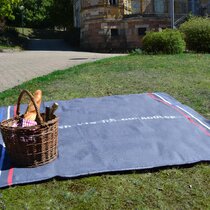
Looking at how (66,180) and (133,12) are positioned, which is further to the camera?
(133,12)

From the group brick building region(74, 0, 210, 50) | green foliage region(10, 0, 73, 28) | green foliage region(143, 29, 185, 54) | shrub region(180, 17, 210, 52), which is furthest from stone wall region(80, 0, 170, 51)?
green foliage region(10, 0, 73, 28)

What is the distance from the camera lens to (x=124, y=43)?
27.9 m

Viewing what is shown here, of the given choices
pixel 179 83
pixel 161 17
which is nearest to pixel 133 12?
pixel 161 17

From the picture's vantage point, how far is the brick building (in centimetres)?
2708

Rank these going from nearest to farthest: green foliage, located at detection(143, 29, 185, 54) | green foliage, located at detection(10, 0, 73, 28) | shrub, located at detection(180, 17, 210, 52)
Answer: green foliage, located at detection(143, 29, 185, 54), shrub, located at detection(180, 17, 210, 52), green foliage, located at detection(10, 0, 73, 28)

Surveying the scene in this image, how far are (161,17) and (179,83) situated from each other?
19.4m

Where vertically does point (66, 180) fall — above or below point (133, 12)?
below

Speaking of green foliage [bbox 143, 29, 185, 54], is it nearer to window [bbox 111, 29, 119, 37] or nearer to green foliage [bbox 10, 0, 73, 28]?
window [bbox 111, 29, 119, 37]

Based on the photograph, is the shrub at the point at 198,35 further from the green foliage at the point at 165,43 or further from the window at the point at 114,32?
the window at the point at 114,32

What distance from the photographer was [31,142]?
4.04 m

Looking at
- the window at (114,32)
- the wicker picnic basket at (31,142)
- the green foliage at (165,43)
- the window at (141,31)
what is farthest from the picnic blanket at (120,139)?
the window at (114,32)

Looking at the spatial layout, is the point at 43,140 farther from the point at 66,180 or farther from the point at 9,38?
the point at 9,38

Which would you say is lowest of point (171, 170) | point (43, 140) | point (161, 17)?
point (171, 170)

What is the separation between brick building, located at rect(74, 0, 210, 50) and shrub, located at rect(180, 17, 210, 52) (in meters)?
8.84
